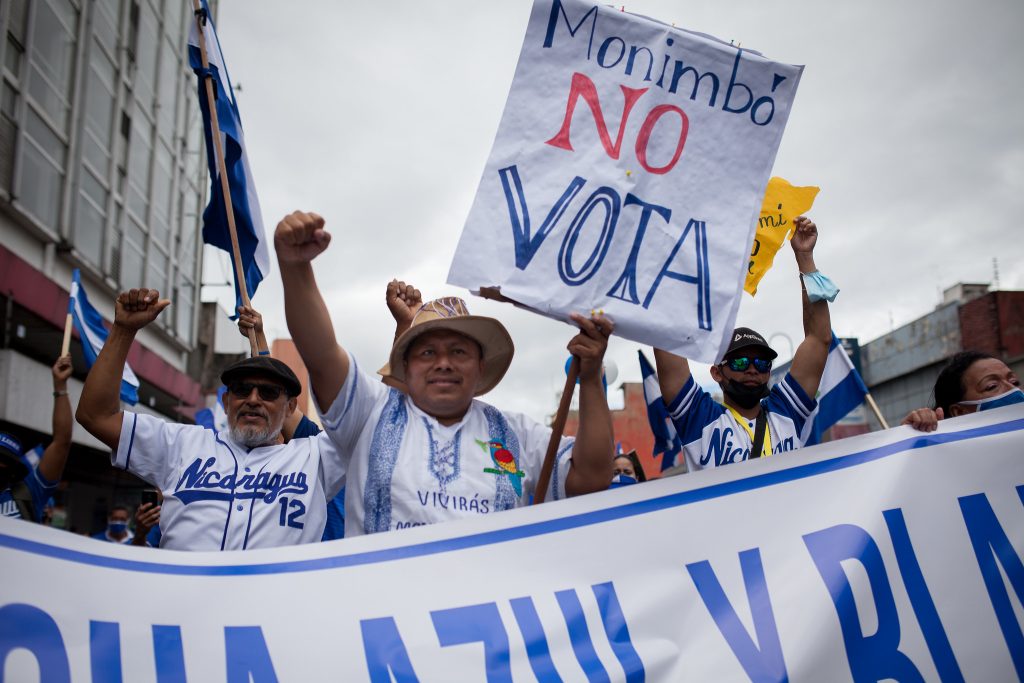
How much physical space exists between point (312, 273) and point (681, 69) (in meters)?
1.36

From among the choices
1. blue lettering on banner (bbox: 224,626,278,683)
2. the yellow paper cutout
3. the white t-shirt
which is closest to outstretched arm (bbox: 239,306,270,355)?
the white t-shirt

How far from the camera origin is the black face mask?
11.5 feet

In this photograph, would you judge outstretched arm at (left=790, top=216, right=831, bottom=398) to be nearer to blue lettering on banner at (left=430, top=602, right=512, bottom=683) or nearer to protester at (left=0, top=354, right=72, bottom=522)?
blue lettering on banner at (left=430, top=602, right=512, bottom=683)

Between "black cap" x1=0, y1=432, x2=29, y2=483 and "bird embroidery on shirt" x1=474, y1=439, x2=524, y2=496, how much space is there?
103 inches

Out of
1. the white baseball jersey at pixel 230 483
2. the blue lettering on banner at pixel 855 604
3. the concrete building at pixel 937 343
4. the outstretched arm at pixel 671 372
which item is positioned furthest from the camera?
the concrete building at pixel 937 343

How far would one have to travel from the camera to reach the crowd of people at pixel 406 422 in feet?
7.73

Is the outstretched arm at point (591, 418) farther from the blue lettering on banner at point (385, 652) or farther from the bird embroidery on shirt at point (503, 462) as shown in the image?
the blue lettering on banner at point (385, 652)

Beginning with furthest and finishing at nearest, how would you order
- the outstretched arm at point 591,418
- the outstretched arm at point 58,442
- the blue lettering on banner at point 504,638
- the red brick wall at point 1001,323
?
the red brick wall at point 1001,323 → the outstretched arm at point 58,442 → the outstretched arm at point 591,418 → the blue lettering on banner at point 504,638

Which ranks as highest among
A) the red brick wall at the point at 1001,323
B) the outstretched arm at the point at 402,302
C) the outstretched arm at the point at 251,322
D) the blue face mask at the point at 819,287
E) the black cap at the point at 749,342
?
the red brick wall at the point at 1001,323

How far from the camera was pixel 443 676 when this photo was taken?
2.04 metres

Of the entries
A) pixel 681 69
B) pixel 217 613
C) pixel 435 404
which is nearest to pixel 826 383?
pixel 681 69

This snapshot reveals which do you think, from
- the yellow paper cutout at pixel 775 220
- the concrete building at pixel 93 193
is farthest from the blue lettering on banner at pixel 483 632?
the concrete building at pixel 93 193

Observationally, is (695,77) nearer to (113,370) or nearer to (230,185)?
(113,370)

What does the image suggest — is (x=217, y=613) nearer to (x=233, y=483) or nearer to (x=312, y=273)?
(x=233, y=483)
